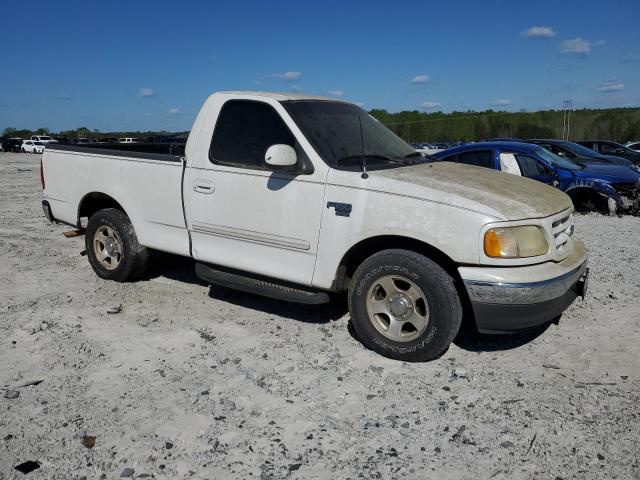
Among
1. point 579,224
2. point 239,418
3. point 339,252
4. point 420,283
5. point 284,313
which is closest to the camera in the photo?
point 239,418

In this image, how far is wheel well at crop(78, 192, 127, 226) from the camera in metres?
5.90

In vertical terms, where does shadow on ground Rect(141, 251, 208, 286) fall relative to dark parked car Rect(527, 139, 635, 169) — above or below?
below

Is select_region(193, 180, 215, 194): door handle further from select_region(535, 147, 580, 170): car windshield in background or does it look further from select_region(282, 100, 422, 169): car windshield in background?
select_region(535, 147, 580, 170): car windshield in background

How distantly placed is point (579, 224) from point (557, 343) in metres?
5.90

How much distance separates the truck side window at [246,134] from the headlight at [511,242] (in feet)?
5.80

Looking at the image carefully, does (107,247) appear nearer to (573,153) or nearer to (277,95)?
(277,95)

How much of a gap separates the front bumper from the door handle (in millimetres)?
2269

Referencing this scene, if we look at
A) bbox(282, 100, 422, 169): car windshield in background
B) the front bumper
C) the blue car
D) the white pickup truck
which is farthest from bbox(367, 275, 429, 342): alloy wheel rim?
the blue car

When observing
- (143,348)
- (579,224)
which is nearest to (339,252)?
(143,348)

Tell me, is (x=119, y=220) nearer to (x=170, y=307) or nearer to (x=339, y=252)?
(x=170, y=307)

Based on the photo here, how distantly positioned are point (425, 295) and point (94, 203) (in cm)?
408

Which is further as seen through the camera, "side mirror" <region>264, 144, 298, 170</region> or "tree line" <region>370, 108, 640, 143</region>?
"tree line" <region>370, 108, 640, 143</region>

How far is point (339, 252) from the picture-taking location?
4.18 meters

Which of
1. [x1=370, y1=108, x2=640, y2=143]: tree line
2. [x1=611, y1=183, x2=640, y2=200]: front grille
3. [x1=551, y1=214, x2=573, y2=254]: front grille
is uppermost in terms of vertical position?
[x1=370, y1=108, x2=640, y2=143]: tree line
